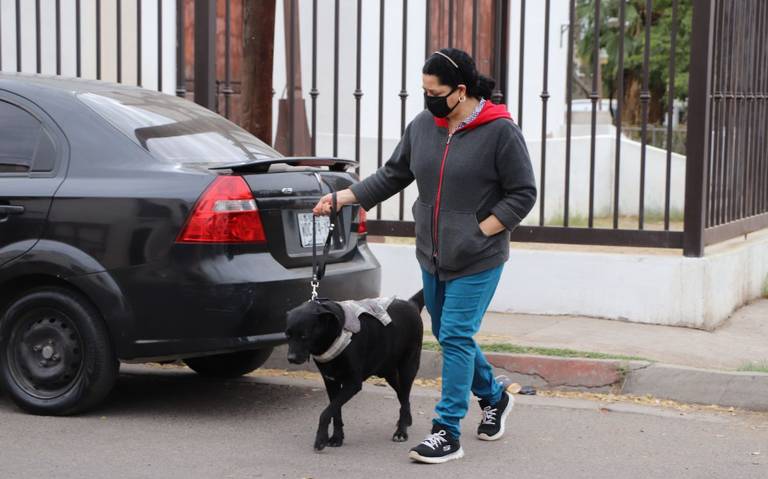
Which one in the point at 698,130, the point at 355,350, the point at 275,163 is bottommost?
the point at 355,350

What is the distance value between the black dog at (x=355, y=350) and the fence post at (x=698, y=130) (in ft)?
11.1

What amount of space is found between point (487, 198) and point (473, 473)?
47.0 inches

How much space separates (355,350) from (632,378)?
7.19 feet

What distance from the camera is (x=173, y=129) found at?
20.1 ft

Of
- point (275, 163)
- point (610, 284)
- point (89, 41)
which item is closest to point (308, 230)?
point (275, 163)

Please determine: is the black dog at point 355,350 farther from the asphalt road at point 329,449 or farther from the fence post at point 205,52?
the fence post at point 205,52

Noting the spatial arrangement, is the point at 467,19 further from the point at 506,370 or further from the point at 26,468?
the point at 26,468

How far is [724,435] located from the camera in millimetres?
5828

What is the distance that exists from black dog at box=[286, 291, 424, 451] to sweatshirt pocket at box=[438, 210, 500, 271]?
42cm

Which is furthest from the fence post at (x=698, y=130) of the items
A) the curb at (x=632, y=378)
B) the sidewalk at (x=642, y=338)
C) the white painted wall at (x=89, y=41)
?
the white painted wall at (x=89, y=41)

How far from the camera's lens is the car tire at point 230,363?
685 cm

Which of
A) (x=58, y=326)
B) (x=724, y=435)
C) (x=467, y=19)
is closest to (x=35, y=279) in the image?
(x=58, y=326)

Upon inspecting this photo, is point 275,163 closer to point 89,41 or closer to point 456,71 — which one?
point 456,71

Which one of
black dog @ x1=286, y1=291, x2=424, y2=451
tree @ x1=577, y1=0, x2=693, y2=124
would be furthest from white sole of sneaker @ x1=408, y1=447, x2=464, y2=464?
tree @ x1=577, y1=0, x2=693, y2=124
